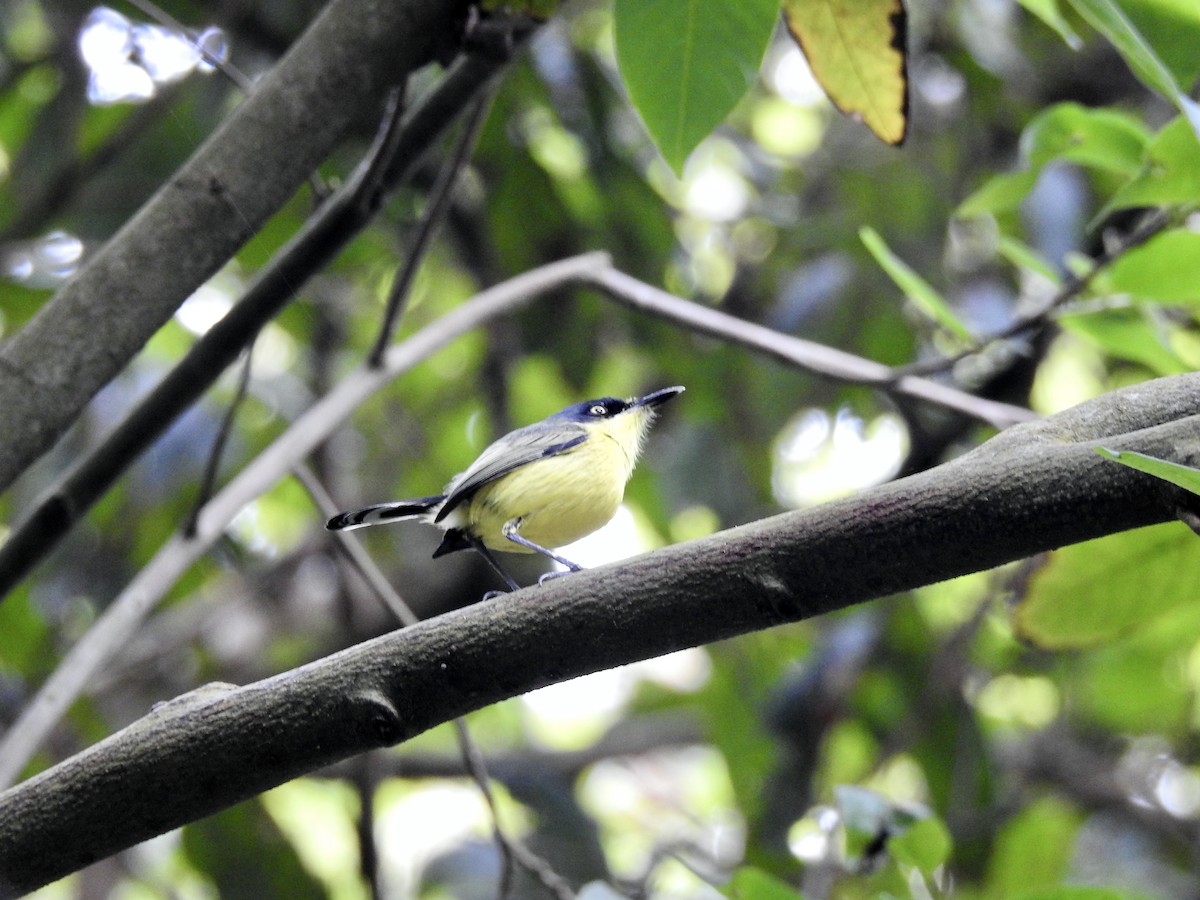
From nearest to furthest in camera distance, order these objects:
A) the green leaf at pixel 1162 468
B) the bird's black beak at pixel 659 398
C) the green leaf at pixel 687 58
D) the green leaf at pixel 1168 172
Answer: the green leaf at pixel 1162 468 < the green leaf at pixel 687 58 < the green leaf at pixel 1168 172 < the bird's black beak at pixel 659 398

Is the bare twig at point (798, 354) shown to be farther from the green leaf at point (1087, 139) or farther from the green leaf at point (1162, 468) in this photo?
the green leaf at point (1162, 468)

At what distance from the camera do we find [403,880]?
6652 mm

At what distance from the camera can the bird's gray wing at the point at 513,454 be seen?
9.02 feet

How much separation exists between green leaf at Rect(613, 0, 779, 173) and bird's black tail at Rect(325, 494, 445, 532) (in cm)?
106

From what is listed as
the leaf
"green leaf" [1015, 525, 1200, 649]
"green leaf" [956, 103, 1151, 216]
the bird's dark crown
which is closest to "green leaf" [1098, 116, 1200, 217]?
"green leaf" [956, 103, 1151, 216]

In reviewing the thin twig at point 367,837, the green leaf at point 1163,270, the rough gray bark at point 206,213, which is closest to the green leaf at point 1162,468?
the green leaf at point 1163,270

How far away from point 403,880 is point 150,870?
1.86 meters

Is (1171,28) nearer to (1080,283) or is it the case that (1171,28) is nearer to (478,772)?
(1080,283)

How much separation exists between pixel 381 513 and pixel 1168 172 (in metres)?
1.68

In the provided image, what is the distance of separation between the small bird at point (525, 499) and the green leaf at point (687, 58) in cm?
103

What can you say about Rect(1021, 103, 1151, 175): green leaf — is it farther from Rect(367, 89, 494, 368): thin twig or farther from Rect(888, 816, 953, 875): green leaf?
Rect(888, 816, 953, 875): green leaf

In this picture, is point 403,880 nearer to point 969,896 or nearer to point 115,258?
point 969,896

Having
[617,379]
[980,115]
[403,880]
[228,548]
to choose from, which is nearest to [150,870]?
[228,548]

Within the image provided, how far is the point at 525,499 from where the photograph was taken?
2730 millimetres
